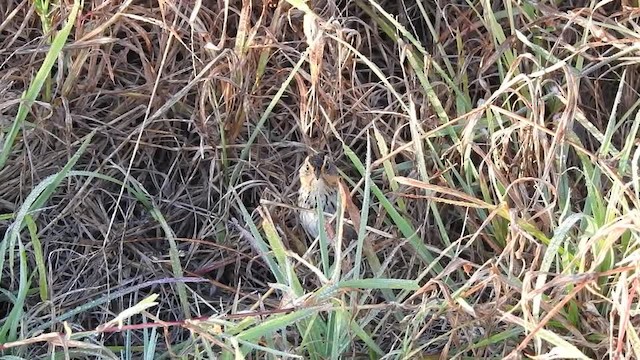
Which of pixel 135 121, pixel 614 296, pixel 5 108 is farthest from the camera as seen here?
pixel 135 121

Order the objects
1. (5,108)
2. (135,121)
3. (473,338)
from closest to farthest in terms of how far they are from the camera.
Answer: (473,338) → (5,108) → (135,121)

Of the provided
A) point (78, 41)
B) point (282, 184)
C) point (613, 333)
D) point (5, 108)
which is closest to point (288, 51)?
point (282, 184)

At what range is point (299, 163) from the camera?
1462 mm

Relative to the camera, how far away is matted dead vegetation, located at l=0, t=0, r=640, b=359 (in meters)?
1.19

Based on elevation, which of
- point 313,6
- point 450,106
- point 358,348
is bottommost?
point 358,348

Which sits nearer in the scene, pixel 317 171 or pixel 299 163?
pixel 317 171

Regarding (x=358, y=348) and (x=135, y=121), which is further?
(x=135, y=121)

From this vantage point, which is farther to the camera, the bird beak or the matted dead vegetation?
the bird beak

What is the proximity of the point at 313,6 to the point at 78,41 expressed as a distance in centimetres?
41

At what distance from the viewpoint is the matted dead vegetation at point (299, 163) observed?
1.19 meters

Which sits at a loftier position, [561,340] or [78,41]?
[78,41]

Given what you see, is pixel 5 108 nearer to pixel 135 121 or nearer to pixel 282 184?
pixel 135 121

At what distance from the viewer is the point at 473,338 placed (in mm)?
1203

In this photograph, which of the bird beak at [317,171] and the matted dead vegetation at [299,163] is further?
the bird beak at [317,171]
